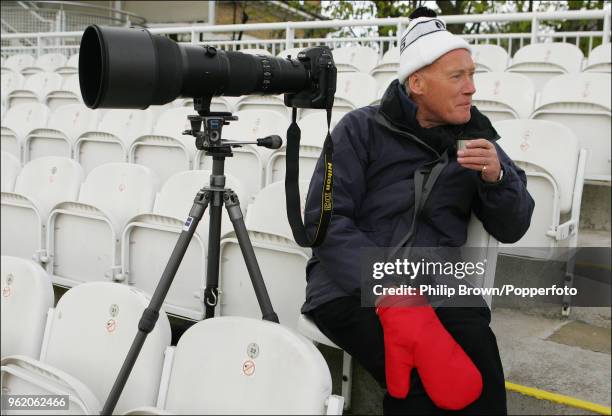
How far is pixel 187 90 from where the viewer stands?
1.54m

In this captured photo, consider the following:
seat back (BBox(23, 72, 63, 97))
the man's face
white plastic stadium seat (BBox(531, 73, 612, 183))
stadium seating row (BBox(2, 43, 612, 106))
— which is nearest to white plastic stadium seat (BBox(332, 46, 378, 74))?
stadium seating row (BBox(2, 43, 612, 106))

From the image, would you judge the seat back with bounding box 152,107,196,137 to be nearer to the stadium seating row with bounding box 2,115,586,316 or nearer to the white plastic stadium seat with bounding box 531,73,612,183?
the stadium seating row with bounding box 2,115,586,316

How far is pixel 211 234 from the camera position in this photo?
1791 mm

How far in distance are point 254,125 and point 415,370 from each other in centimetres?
Answer: 235

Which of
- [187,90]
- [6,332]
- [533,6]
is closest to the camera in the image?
[187,90]

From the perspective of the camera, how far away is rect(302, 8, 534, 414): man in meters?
1.66

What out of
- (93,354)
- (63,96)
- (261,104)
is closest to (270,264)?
(93,354)

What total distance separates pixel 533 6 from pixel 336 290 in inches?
368

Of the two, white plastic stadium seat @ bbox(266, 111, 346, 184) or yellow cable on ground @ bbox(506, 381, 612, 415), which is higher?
white plastic stadium seat @ bbox(266, 111, 346, 184)

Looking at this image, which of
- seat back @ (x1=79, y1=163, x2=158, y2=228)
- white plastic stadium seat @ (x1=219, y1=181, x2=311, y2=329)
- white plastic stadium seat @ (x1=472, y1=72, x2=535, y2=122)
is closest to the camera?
white plastic stadium seat @ (x1=219, y1=181, x2=311, y2=329)

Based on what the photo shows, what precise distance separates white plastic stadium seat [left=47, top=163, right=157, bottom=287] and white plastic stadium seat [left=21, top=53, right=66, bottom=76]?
4.73 meters

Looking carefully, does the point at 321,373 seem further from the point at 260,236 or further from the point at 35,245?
the point at 35,245

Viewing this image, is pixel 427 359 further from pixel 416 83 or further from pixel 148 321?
pixel 416 83

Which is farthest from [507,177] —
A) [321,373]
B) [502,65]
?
[502,65]
